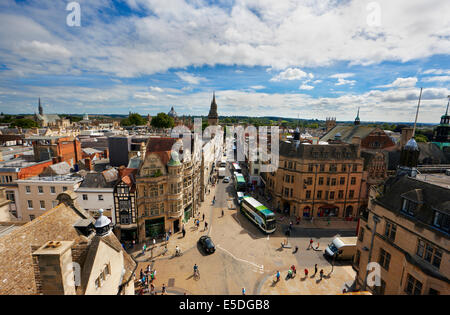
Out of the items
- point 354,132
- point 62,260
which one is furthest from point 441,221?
point 354,132

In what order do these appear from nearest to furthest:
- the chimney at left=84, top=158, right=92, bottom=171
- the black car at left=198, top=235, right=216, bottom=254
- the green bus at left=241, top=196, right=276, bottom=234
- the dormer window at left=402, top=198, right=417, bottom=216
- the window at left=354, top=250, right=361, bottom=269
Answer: the dormer window at left=402, top=198, right=417, bottom=216, the window at left=354, top=250, right=361, bottom=269, the black car at left=198, top=235, right=216, bottom=254, the green bus at left=241, top=196, right=276, bottom=234, the chimney at left=84, top=158, right=92, bottom=171

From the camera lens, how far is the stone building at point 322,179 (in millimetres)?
41031

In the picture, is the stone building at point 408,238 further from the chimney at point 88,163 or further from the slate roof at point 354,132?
the chimney at point 88,163

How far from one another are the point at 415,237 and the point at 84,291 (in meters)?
24.6

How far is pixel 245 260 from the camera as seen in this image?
2925 centimetres

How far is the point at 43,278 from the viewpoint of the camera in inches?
330

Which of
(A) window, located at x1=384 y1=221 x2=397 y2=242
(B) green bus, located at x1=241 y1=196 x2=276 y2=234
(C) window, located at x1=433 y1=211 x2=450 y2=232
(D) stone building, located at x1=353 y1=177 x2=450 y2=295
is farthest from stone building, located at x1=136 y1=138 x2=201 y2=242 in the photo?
Answer: (C) window, located at x1=433 y1=211 x2=450 y2=232

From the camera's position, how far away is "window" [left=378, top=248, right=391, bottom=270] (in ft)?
65.2

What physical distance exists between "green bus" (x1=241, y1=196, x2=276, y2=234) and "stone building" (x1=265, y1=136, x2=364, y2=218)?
8575mm

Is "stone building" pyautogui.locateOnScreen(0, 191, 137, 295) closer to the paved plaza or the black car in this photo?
the paved plaza

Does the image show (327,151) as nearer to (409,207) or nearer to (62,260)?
(409,207)

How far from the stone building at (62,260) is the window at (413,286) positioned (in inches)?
907
